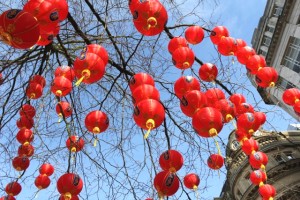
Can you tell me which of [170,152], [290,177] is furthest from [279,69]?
[170,152]

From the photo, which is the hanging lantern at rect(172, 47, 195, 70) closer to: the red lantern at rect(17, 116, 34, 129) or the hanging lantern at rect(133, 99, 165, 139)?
the hanging lantern at rect(133, 99, 165, 139)

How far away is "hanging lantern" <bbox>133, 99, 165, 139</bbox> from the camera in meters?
3.41

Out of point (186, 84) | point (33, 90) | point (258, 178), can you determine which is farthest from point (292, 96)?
point (33, 90)

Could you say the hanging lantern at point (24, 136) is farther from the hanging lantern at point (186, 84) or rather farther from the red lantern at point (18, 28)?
the hanging lantern at point (186, 84)

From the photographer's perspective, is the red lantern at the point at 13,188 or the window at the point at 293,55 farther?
the window at the point at 293,55

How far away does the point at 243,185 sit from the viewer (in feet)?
61.4

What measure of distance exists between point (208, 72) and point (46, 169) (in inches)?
141

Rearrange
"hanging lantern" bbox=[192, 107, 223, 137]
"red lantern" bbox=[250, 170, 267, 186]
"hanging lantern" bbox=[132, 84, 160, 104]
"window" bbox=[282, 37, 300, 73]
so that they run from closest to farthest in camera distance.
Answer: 1. "hanging lantern" bbox=[192, 107, 223, 137]
2. "hanging lantern" bbox=[132, 84, 160, 104]
3. "red lantern" bbox=[250, 170, 267, 186]
4. "window" bbox=[282, 37, 300, 73]

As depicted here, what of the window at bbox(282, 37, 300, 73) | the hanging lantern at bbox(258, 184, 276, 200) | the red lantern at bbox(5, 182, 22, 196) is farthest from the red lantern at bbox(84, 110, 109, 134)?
the window at bbox(282, 37, 300, 73)

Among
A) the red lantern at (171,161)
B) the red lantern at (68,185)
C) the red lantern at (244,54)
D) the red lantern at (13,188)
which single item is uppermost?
the red lantern at (244,54)

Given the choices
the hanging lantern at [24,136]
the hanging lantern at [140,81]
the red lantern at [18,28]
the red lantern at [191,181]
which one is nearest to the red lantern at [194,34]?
the hanging lantern at [140,81]

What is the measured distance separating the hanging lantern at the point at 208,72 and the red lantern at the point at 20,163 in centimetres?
356

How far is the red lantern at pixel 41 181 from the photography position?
579cm

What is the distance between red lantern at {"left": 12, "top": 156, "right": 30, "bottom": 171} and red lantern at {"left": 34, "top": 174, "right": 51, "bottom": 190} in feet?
1.12
